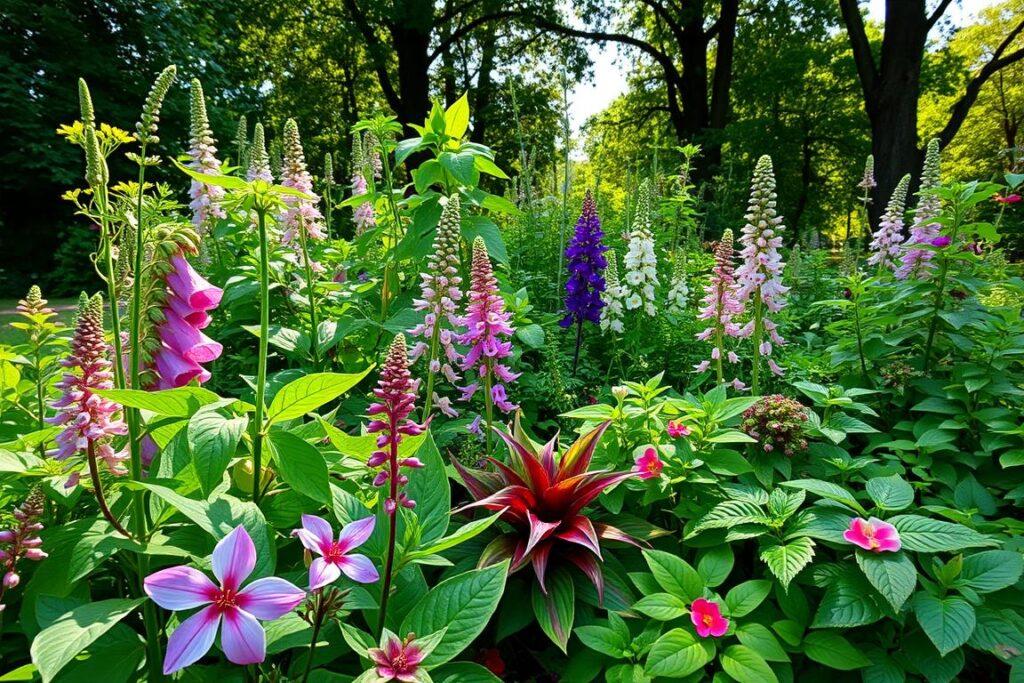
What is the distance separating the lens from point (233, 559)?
0.96m

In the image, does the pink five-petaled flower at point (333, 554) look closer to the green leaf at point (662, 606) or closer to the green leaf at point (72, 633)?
the green leaf at point (72, 633)

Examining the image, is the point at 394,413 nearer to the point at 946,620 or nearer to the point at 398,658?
the point at 398,658

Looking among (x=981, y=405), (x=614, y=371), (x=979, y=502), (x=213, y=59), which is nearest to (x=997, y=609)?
(x=979, y=502)

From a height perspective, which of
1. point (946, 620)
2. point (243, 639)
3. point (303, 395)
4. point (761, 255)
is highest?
point (761, 255)

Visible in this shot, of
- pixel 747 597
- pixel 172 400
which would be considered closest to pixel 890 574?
pixel 747 597

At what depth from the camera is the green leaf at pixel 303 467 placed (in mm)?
1201

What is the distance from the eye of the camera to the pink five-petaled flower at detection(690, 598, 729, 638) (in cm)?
149

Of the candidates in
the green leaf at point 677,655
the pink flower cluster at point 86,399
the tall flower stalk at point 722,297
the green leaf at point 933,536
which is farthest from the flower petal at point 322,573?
the tall flower stalk at point 722,297

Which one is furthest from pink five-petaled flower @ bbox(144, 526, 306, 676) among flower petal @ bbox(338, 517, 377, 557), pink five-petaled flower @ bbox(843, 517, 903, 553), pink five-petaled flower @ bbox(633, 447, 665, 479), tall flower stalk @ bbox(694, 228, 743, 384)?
tall flower stalk @ bbox(694, 228, 743, 384)

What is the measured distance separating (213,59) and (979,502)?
1970 centimetres

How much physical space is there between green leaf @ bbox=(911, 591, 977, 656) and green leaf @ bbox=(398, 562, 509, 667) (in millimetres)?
1106

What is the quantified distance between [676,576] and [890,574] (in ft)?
1.83

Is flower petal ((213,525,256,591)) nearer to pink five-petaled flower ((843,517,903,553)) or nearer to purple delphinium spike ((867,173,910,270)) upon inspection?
pink five-petaled flower ((843,517,903,553))

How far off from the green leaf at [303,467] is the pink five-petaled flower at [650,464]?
3.44 ft
